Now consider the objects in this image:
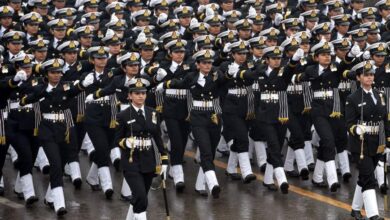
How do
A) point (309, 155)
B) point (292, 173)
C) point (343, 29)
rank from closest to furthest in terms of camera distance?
1. point (292, 173)
2. point (309, 155)
3. point (343, 29)

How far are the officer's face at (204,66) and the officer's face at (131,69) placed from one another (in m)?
1.01

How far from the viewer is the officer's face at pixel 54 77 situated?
19.3 metres

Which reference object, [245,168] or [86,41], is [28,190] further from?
[86,41]

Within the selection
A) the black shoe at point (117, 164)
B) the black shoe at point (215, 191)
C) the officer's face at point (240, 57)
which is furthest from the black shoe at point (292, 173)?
the black shoe at point (117, 164)

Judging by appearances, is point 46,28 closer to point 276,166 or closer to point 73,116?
point 73,116

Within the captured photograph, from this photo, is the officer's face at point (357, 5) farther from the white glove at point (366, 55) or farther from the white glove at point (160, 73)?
the white glove at point (160, 73)

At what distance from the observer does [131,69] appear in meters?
19.8

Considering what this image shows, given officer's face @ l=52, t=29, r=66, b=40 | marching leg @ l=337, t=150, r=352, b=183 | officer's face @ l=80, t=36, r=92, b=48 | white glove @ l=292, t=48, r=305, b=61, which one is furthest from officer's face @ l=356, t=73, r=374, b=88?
officer's face @ l=52, t=29, r=66, b=40

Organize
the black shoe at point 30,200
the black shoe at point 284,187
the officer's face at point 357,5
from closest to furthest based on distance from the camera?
the black shoe at point 30,200
the black shoe at point 284,187
the officer's face at point 357,5

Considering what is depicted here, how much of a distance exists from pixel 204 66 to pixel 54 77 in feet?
7.86

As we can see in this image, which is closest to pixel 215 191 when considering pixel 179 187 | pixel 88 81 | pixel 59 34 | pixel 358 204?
pixel 179 187

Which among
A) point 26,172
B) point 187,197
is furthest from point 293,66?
point 26,172

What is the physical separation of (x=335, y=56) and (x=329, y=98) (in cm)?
82

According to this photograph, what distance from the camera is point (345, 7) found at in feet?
82.8
